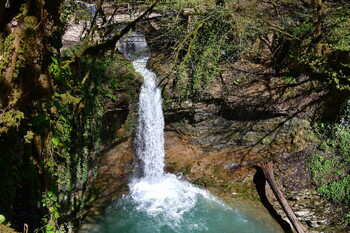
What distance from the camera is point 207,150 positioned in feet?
24.0

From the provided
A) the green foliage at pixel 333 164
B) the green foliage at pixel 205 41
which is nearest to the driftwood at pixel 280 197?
the green foliage at pixel 333 164

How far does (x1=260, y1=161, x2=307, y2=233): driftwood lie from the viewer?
220 inches

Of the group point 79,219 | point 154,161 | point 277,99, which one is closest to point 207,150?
point 154,161

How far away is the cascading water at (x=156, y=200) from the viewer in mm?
5797

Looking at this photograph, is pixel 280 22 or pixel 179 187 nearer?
pixel 179 187

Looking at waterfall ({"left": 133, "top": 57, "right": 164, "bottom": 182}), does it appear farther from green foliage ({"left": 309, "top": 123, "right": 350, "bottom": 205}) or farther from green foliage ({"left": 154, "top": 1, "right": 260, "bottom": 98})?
green foliage ({"left": 309, "top": 123, "right": 350, "bottom": 205})

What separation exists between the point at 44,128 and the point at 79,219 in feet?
11.7

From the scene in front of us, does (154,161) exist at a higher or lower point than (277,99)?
lower

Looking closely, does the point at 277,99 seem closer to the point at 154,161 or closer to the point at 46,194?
the point at 154,161

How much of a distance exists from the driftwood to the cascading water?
0.62 meters

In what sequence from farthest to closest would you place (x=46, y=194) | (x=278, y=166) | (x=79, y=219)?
(x=278, y=166), (x=79, y=219), (x=46, y=194)

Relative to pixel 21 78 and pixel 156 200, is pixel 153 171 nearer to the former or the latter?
pixel 156 200

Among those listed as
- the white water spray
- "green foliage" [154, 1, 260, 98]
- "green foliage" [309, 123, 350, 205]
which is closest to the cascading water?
the white water spray

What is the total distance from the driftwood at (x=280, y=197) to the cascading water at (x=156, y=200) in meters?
0.62
